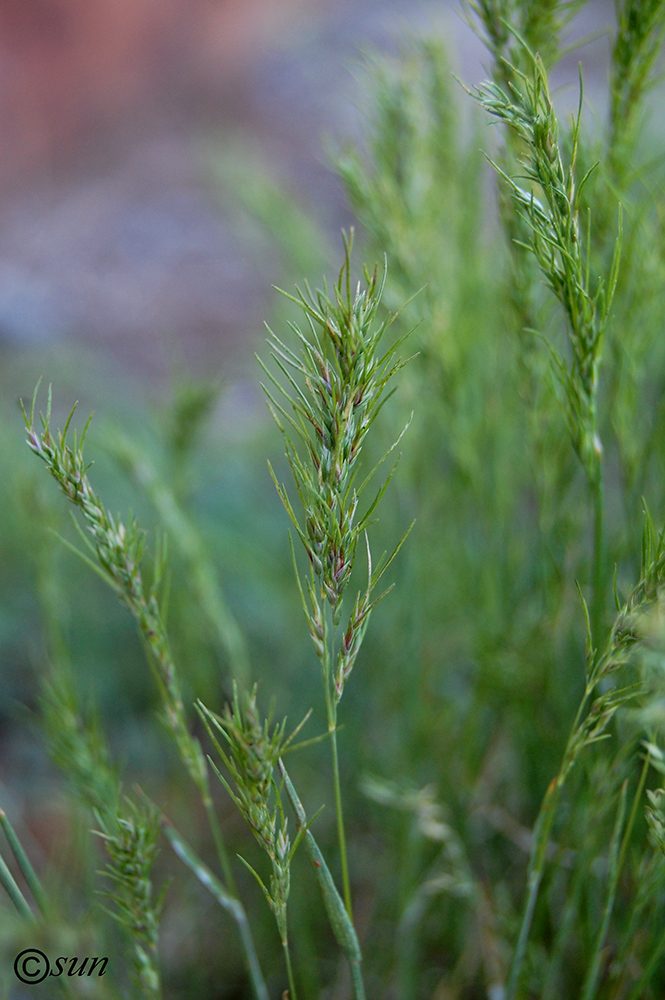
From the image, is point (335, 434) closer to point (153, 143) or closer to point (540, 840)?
point (540, 840)

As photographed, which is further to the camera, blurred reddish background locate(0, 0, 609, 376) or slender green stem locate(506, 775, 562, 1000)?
blurred reddish background locate(0, 0, 609, 376)

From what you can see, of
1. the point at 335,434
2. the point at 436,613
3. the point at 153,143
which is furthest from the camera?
the point at 153,143

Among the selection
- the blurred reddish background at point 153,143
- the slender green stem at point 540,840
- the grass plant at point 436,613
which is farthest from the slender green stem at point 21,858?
the blurred reddish background at point 153,143

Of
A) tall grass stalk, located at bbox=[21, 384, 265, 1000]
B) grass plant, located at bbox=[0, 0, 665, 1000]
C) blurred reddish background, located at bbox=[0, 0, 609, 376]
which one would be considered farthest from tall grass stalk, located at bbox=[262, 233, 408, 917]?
blurred reddish background, located at bbox=[0, 0, 609, 376]

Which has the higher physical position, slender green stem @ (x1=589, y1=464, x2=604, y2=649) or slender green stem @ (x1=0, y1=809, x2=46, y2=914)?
slender green stem @ (x1=589, y1=464, x2=604, y2=649)

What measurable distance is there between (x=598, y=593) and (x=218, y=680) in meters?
0.69

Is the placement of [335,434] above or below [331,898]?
above

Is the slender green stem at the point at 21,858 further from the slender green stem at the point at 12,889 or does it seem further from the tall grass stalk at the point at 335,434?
the tall grass stalk at the point at 335,434

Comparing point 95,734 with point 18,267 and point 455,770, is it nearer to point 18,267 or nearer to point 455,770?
point 455,770

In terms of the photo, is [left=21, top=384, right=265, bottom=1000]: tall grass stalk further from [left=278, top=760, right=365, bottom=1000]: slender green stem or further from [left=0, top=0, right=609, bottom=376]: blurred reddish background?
[left=0, top=0, right=609, bottom=376]: blurred reddish background

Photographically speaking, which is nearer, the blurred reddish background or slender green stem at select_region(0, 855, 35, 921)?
slender green stem at select_region(0, 855, 35, 921)

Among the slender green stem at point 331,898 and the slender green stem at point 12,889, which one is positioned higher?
the slender green stem at point 331,898

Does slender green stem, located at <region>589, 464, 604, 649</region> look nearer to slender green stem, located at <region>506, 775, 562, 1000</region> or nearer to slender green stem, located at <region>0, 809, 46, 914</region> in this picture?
slender green stem, located at <region>506, 775, 562, 1000</region>

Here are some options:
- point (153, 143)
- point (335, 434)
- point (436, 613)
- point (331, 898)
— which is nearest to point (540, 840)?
point (331, 898)
